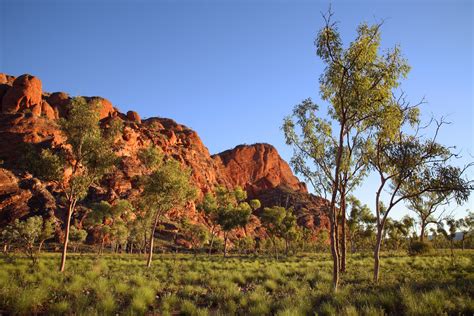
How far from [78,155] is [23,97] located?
13996cm

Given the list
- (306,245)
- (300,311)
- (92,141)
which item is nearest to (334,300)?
(300,311)

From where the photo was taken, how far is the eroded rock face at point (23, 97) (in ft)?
431

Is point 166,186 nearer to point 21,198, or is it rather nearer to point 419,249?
point 419,249

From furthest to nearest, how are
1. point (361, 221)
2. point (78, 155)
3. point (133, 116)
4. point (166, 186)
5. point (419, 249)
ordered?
point (133, 116)
point (361, 221)
point (419, 249)
point (166, 186)
point (78, 155)

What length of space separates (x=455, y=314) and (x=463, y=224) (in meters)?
77.0

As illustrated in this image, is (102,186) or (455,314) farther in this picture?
(102,186)

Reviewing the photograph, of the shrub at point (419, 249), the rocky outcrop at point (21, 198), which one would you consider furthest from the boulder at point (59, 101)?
the shrub at point (419, 249)

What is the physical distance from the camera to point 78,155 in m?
23.8

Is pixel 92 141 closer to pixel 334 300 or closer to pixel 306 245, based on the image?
pixel 334 300

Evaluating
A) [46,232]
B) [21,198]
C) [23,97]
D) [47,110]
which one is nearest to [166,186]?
[46,232]

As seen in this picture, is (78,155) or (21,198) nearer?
(78,155)

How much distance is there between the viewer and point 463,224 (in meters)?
69.8

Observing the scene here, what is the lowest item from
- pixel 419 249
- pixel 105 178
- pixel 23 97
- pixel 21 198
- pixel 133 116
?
pixel 419 249

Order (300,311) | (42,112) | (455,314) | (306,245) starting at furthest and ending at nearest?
1. (42,112)
2. (306,245)
3. (300,311)
4. (455,314)
